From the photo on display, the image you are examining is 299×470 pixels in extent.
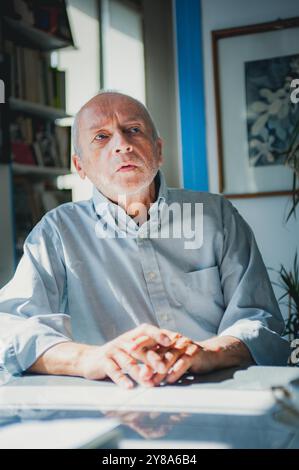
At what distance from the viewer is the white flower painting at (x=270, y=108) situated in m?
3.30

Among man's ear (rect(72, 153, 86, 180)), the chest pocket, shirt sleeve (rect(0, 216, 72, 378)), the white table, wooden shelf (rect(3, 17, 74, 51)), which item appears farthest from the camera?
wooden shelf (rect(3, 17, 74, 51))

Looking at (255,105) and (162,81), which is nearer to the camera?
(255,105)

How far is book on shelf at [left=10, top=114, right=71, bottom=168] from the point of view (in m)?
2.69

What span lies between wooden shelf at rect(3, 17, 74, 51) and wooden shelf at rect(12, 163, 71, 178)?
1.98 ft

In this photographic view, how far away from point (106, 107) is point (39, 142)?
1.51 meters

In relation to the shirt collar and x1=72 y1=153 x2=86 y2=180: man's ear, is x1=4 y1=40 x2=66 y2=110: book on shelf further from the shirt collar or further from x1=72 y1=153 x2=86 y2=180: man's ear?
the shirt collar

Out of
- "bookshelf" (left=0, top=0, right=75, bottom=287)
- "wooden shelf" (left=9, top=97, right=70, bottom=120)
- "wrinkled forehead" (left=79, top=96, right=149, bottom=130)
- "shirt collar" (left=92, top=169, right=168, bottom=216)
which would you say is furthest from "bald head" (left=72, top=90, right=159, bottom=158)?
"wooden shelf" (left=9, top=97, right=70, bottom=120)

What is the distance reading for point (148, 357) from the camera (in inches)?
35.4

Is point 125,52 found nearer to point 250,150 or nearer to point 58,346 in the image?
point 250,150

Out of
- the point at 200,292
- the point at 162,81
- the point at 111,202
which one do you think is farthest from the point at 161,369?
the point at 162,81

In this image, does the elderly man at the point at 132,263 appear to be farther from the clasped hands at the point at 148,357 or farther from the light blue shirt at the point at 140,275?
the clasped hands at the point at 148,357

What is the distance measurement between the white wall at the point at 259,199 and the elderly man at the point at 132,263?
189cm

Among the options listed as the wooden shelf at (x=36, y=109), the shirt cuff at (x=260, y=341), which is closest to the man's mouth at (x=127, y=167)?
the shirt cuff at (x=260, y=341)

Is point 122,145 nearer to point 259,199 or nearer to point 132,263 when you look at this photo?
point 132,263
